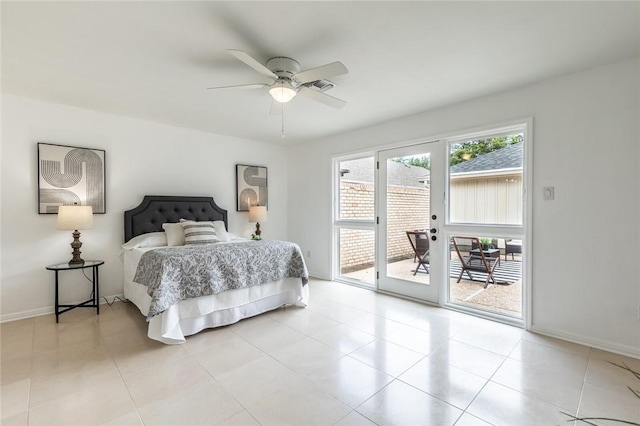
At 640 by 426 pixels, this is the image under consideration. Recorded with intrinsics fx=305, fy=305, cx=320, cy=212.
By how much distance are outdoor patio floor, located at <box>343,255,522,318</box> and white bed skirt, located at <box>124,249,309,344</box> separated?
1.41 m

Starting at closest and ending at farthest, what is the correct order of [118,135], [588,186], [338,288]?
1. [588,186]
2. [118,135]
3. [338,288]

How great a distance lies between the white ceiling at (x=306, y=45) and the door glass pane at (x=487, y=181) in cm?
58

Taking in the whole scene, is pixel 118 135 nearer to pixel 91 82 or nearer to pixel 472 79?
pixel 91 82

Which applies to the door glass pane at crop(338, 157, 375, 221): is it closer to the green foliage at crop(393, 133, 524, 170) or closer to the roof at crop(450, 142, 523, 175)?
the green foliage at crop(393, 133, 524, 170)

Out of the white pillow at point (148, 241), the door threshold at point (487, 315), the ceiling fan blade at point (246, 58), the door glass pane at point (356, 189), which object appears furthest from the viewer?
the door glass pane at point (356, 189)

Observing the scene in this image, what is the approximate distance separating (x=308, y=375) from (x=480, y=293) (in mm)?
2385

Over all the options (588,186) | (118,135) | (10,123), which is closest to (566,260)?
(588,186)

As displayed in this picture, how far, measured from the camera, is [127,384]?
212 centimetres

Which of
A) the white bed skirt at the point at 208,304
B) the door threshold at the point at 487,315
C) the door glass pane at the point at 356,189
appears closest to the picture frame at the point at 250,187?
the door glass pane at the point at 356,189

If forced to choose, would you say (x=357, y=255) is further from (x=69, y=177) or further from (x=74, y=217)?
(x=69, y=177)

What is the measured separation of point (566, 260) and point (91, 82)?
4731 millimetres

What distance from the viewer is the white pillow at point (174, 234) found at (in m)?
3.75

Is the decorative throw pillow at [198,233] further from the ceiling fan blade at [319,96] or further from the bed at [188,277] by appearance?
the ceiling fan blade at [319,96]

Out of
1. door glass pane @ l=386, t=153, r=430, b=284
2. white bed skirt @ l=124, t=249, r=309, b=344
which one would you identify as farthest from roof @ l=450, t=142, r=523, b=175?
white bed skirt @ l=124, t=249, r=309, b=344
